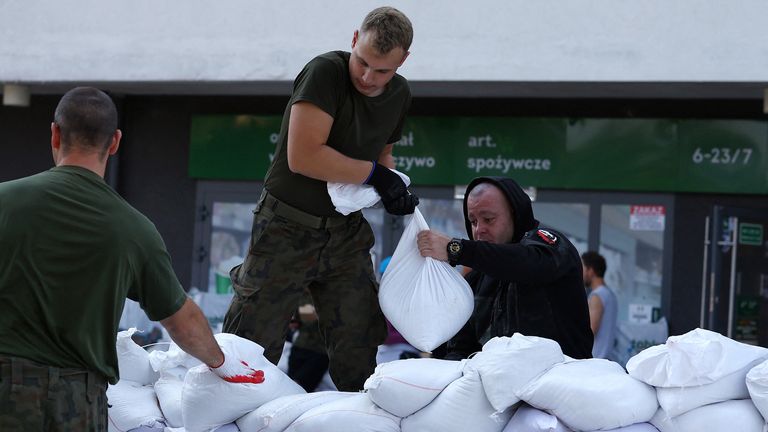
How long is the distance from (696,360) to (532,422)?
0.50 m

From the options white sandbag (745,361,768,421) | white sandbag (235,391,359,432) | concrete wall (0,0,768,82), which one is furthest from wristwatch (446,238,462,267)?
concrete wall (0,0,768,82)

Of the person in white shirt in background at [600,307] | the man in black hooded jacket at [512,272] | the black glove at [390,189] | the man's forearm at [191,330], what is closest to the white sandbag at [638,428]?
the man in black hooded jacket at [512,272]

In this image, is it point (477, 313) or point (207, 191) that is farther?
point (207, 191)

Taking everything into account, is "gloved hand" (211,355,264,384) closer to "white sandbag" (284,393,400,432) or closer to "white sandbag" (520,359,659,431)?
"white sandbag" (284,393,400,432)

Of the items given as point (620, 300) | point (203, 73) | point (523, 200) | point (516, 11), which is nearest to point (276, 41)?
point (203, 73)

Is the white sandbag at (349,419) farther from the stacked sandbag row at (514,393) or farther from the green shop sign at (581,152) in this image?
the green shop sign at (581,152)

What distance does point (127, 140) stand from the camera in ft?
39.1

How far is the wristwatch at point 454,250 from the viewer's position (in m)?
4.00

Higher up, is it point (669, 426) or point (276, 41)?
point (276, 41)

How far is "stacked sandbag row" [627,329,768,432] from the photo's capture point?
10.5ft

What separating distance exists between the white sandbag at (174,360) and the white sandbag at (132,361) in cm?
5

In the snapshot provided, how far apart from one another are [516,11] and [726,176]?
96.2 inches

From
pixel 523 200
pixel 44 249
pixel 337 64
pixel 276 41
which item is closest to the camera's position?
pixel 44 249

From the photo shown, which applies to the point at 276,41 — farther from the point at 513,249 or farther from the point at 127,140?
the point at 513,249
